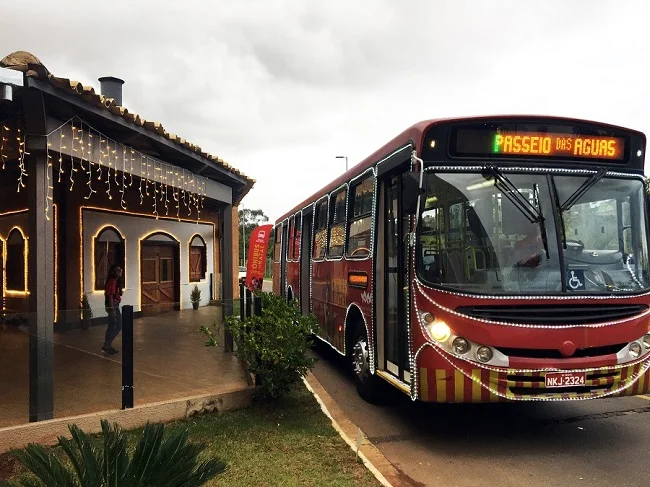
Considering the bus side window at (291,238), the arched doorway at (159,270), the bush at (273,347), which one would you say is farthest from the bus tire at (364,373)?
the arched doorway at (159,270)

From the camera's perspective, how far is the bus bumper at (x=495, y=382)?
4.89m

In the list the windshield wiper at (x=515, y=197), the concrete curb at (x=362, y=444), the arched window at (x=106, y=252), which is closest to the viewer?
the concrete curb at (x=362, y=444)

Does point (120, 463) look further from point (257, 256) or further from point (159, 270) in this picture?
point (257, 256)

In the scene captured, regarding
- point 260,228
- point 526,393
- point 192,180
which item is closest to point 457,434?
point 526,393

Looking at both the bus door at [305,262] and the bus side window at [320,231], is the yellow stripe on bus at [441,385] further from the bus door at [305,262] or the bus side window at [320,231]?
the bus door at [305,262]

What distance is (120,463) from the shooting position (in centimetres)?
254

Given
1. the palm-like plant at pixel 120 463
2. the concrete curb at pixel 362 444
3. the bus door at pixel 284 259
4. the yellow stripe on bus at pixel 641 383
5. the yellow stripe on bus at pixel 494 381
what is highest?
the bus door at pixel 284 259

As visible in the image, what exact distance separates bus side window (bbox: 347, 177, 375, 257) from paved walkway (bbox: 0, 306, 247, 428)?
6.88 ft

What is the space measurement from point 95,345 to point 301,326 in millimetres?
2282

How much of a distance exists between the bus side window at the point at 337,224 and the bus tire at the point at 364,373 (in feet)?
4.86

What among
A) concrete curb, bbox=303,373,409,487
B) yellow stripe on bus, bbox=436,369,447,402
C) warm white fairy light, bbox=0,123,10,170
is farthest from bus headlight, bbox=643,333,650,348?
warm white fairy light, bbox=0,123,10,170

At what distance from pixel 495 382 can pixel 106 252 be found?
11231 millimetres

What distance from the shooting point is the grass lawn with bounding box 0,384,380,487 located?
14.2 ft

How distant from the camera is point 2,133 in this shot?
6.26 metres
